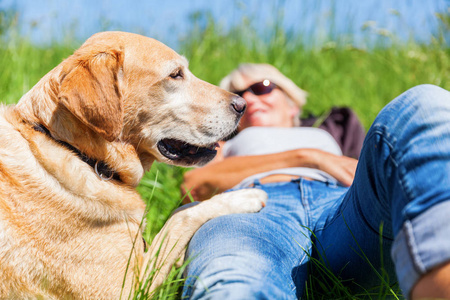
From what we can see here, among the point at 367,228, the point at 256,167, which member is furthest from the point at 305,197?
the point at 367,228

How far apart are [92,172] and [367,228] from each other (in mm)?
1383

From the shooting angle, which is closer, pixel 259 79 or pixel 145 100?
pixel 145 100

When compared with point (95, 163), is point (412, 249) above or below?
above

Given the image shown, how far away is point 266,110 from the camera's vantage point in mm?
3912

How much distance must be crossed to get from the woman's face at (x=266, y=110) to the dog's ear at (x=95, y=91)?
69.0 inches

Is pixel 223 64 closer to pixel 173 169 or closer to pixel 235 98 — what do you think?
pixel 173 169

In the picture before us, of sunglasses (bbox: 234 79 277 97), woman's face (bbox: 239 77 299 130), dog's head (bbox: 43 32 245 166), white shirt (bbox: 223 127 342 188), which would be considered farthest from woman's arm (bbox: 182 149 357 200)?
sunglasses (bbox: 234 79 277 97)

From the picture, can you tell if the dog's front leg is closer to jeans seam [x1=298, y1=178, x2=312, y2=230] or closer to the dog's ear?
jeans seam [x1=298, y1=178, x2=312, y2=230]

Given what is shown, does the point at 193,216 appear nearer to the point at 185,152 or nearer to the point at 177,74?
the point at 185,152

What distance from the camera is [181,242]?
228cm

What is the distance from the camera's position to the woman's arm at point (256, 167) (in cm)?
294

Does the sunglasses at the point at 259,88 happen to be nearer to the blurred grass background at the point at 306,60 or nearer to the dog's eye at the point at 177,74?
the blurred grass background at the point at 306,60

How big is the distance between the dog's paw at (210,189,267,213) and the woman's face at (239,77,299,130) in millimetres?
1363

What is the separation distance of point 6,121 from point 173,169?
7.23ft
